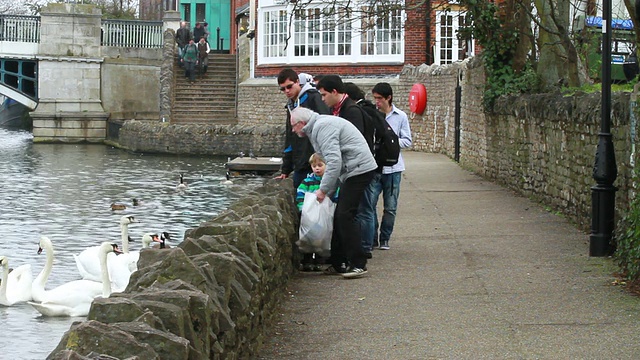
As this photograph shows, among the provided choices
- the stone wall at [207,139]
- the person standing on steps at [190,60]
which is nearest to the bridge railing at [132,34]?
the person standing on steps at [190,60]

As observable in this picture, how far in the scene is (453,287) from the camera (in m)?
10.3

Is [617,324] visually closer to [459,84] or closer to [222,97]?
[459,84]

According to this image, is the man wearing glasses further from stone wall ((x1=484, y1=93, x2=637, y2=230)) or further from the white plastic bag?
stone wall ((x1=484, y1=93, x2=637, y2=230))

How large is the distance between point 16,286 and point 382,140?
18.5ft

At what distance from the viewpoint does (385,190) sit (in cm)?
1284

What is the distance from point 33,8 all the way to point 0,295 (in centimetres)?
6469

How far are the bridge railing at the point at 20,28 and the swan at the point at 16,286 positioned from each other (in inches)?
1576

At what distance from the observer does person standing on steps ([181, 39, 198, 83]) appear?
49594 mm

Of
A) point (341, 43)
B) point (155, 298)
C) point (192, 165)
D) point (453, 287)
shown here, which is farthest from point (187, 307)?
point (341, 43)

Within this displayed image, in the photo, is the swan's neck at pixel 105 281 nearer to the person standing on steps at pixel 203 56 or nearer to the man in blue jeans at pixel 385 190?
the man in blue jeans at pixel 385 190

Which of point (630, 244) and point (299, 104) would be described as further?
point (299, 104)

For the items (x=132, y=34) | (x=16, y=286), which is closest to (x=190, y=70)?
(x=132, y=34)

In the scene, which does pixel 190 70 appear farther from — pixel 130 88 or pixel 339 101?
pixel 339 101

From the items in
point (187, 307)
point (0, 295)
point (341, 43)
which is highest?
point (341, 43)
